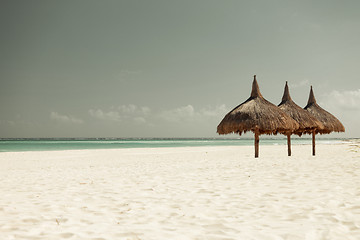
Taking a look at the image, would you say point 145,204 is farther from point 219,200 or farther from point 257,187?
point 257,187

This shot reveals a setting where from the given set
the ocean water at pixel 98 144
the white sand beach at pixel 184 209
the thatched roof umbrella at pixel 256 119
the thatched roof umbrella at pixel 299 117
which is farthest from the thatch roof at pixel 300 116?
the ocean water at pixel 98 144

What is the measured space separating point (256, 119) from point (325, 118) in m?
6.41

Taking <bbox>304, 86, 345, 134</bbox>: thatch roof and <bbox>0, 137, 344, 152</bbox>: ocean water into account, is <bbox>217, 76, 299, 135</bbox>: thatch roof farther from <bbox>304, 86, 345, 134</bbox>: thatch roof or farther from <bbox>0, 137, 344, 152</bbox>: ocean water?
<bbox>0, 137, 344, 152</bbox>: ocean water

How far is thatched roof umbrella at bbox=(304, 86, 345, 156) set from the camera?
16.6 meters

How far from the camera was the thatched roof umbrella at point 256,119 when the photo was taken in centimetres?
1308

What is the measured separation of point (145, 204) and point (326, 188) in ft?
11.2

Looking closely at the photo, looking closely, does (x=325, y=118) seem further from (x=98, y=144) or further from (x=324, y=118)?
(x=98, y=144)

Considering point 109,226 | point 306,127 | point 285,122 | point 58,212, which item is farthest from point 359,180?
point 306,127

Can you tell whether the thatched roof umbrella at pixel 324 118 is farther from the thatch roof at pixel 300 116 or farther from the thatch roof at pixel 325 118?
the thatch roof at pixel 300 116

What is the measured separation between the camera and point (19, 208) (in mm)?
3984

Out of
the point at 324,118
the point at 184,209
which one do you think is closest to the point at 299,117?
the point at 324,118

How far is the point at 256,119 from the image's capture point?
42.9ft

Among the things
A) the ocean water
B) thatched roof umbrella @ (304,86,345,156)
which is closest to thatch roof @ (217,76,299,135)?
thatched roof umbrella @ (304,86,345,156)

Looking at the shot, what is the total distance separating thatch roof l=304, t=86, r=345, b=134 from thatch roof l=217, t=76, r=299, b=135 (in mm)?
3614
